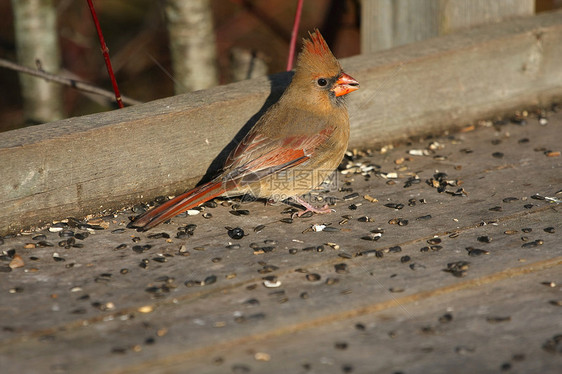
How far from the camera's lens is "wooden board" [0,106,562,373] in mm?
2594

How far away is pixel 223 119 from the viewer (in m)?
4.19

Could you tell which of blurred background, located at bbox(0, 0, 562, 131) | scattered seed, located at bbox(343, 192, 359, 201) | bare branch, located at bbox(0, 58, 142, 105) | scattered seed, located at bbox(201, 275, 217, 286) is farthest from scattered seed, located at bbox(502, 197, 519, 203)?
bare branch, located at bbox(0, 58, 142, 105)

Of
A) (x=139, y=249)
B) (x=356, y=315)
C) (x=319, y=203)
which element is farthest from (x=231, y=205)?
(x=356, y=315)

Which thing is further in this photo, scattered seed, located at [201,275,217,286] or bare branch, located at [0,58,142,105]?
bare branch, located at [0,58,142,105]

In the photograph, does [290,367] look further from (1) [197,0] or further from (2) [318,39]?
(1) [197,0]

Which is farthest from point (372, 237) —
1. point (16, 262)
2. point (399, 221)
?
point (16, 262)

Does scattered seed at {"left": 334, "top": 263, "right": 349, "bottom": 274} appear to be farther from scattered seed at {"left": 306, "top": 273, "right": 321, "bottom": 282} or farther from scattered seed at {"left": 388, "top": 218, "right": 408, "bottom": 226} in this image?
scattered seed at {"left": 388, "top": 218, "right": 408, "bottom": 226}

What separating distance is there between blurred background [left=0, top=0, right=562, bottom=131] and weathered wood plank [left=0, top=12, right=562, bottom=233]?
63cm

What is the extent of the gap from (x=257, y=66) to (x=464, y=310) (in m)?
3.22

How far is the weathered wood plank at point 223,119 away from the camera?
3.70 metres

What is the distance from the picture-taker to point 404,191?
13.4 feet

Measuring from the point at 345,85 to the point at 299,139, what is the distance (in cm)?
38

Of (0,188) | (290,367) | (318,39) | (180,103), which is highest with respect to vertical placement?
(318,39)

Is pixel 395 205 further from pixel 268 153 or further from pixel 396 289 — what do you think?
pixel 396 289
